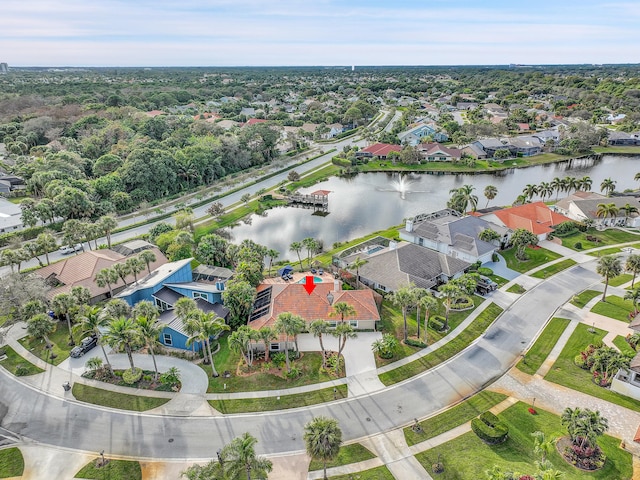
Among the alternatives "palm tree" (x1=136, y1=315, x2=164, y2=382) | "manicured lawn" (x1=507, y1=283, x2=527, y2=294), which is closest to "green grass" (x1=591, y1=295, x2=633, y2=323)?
"manicured lawn" (x1=507, y1=283, x2=527, y2=294)

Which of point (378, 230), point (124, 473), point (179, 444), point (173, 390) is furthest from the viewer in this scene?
point (378, 230)

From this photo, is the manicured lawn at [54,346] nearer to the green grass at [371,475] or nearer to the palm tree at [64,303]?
the palm tree at [64,303]

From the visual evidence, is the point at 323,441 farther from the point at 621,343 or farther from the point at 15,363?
the point at 621,343

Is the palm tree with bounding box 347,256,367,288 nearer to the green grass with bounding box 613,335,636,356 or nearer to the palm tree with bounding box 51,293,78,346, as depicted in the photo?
the green grass with bounding box 613,335,636,356

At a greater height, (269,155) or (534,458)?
(269,155)

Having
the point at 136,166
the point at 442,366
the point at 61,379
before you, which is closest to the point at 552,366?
the point at 442,366

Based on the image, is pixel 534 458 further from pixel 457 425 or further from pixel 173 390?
pixel 173 390
